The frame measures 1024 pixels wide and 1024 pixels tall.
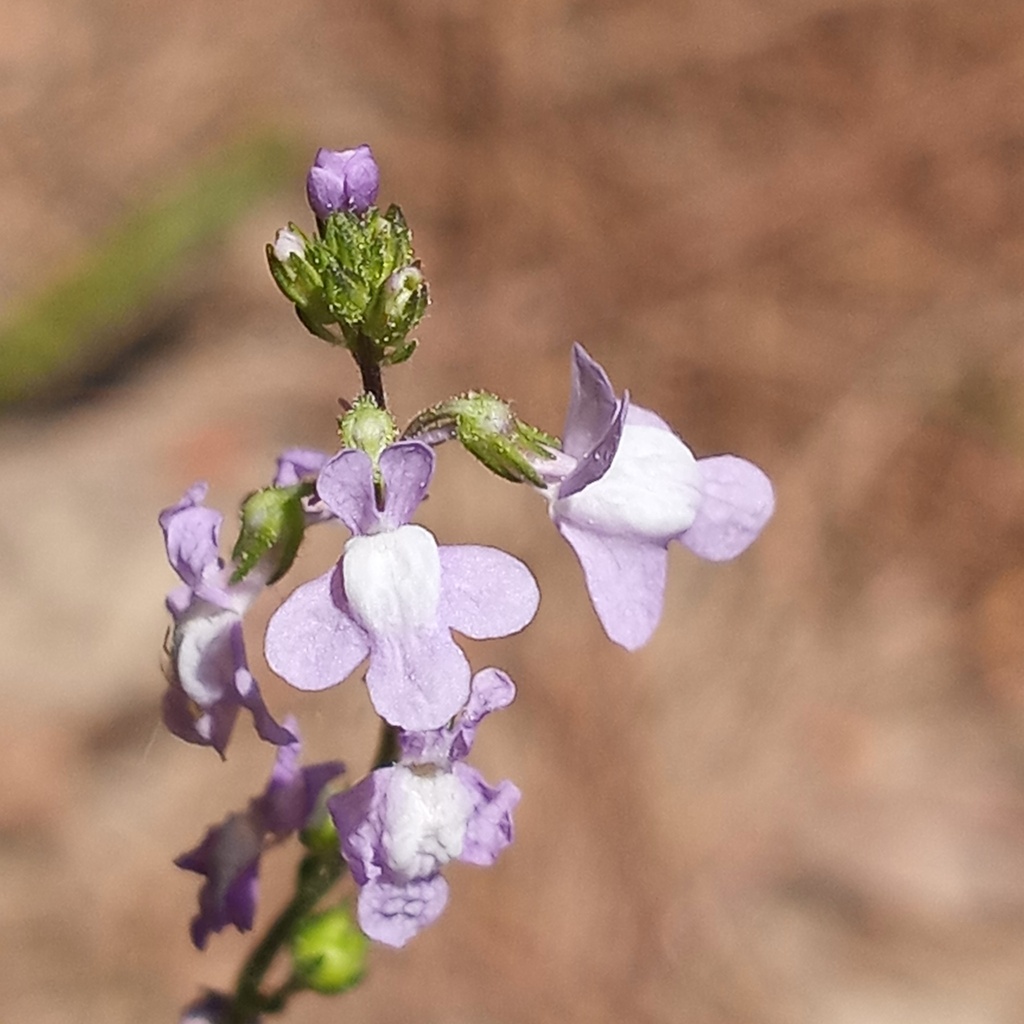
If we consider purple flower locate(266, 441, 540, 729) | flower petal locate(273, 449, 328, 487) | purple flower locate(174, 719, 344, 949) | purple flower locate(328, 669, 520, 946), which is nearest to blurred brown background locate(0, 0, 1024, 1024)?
purple flower locate(174, 719, 344, 949)

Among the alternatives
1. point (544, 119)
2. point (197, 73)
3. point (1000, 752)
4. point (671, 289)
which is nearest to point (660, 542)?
point (1000, 752)

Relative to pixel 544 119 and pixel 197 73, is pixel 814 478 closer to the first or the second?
pixel 544 119

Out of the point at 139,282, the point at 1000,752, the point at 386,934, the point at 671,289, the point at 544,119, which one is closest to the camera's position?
the point at 386,934

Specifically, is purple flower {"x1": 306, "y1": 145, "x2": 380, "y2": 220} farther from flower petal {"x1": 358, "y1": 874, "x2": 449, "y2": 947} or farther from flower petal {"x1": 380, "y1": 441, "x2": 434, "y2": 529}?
flower petal {"x1": 358, "y1": 874, "x2": 449, "y2": 947}

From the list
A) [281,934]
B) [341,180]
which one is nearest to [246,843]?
[281,934]

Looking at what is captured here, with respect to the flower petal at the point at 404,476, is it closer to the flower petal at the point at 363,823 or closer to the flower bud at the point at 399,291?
the flower bud at the point at 399,291

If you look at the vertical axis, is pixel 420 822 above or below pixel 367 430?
below

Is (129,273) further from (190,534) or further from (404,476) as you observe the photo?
(404,476)
